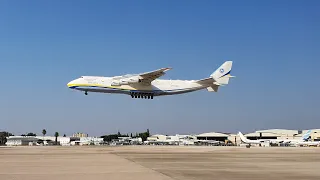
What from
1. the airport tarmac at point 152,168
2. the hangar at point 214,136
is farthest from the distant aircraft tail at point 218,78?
the hangar at point 214,136

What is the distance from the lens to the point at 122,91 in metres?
54.2

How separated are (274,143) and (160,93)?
261ft

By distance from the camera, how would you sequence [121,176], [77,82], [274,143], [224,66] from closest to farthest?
[121,176] → [77,82] → [224,66] → [274,143]

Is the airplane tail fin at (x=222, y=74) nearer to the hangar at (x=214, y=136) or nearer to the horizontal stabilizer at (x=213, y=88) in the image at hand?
the horizontal stabilizer at (x=213, y=88)

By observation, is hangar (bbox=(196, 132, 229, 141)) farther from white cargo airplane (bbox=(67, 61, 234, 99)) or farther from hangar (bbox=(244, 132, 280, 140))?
white cargo airplane (bbox=(67, 61, 234, 99))

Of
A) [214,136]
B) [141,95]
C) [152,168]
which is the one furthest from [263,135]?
[152,168]

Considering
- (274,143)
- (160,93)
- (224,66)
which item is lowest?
(274,143)

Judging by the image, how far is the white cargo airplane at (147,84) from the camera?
52375 mm

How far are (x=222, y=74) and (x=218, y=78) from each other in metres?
1.04

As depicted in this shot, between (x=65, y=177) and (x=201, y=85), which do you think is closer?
(x=65, y=177)

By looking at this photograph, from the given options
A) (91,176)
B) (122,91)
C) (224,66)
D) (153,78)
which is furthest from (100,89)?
(91,176)

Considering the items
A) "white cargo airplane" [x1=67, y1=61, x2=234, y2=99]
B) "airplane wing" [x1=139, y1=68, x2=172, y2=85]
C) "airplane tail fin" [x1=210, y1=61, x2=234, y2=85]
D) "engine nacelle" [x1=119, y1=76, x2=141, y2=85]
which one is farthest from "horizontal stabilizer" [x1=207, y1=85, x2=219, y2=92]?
"engine nacelle" [x1=119, y1=76, x2=141, y2=85]

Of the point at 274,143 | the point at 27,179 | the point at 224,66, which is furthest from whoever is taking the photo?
the point at 274,143

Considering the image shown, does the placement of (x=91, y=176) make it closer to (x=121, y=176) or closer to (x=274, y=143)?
(x=121, y=176)
